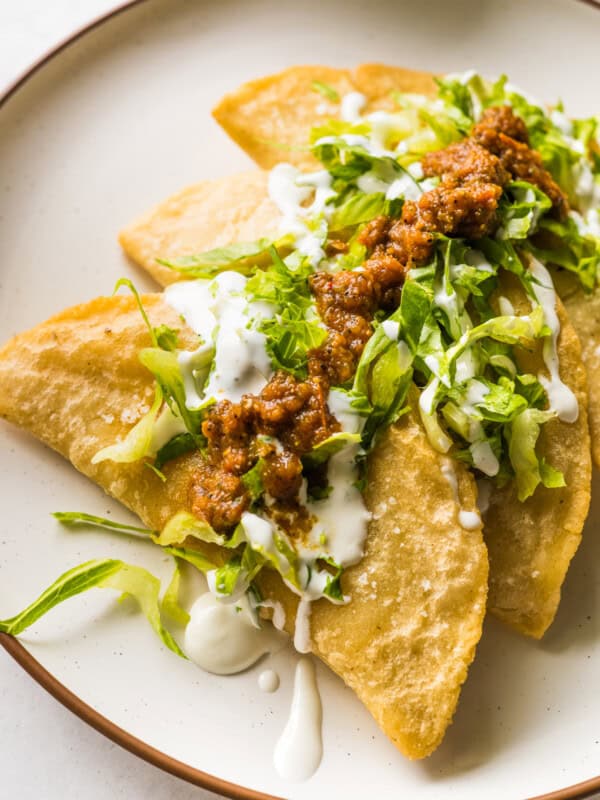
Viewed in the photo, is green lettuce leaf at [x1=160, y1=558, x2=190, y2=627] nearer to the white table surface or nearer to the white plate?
the white plate

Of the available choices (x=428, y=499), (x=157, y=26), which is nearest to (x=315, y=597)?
(x=428, y=499)

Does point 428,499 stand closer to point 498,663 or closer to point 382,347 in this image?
point 382,347

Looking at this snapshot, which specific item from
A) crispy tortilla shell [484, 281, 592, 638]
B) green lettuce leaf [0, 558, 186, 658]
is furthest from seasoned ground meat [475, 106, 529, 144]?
green lettuce leaf [0, 558, 186, 658]

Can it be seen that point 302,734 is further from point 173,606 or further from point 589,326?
point 589,326

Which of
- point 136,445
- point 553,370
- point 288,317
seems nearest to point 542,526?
point 553,370

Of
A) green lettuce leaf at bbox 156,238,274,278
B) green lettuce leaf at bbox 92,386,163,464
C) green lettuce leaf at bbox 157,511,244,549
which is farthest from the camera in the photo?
green lettuce leaf at bbox 156,238,274,278

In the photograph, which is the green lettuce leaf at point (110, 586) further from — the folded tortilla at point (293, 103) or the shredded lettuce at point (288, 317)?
the folded tortilla at point (293, 103)

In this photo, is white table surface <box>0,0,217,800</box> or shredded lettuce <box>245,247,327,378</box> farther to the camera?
white table surface <box>0,0,217,800</box>
